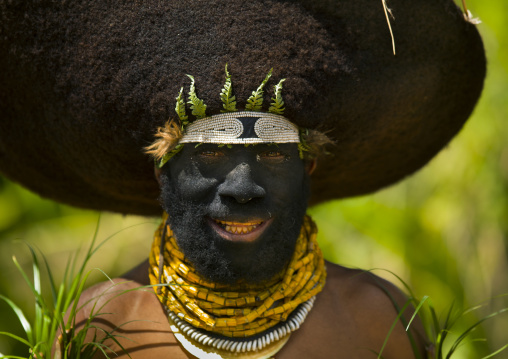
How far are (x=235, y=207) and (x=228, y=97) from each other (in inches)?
15.5

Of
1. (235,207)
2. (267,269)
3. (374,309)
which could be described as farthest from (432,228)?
(235,207)

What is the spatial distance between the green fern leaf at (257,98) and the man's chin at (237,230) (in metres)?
0.41

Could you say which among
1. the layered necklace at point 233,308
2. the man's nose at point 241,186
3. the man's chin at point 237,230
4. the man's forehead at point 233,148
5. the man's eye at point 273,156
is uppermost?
the man's forehead at point 233,148

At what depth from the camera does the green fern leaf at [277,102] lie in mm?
2205

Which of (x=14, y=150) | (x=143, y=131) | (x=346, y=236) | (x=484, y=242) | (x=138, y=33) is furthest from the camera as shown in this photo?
(x=346, y=236)

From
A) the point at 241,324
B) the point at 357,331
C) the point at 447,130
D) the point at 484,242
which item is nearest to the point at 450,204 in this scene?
the point at 484,242

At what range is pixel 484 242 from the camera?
196 inches

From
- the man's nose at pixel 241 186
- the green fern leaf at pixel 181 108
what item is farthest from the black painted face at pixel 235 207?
the green fern leaf at pixel 181 108

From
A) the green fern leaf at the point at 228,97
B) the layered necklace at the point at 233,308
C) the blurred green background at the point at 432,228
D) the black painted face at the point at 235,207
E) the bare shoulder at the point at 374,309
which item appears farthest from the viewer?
the blurred green background at the point at 432,228

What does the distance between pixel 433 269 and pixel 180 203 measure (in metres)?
3.36

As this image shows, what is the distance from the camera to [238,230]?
232 centimetres

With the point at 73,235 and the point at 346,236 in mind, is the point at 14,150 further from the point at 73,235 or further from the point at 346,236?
the point at 346,236

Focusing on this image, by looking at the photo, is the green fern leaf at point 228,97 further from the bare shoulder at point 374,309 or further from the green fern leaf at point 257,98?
the bare shoulder at point 374,309

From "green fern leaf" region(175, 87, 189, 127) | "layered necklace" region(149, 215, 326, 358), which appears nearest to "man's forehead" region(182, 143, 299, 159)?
"green fern leaf" region(175, 87, 189, 127)
